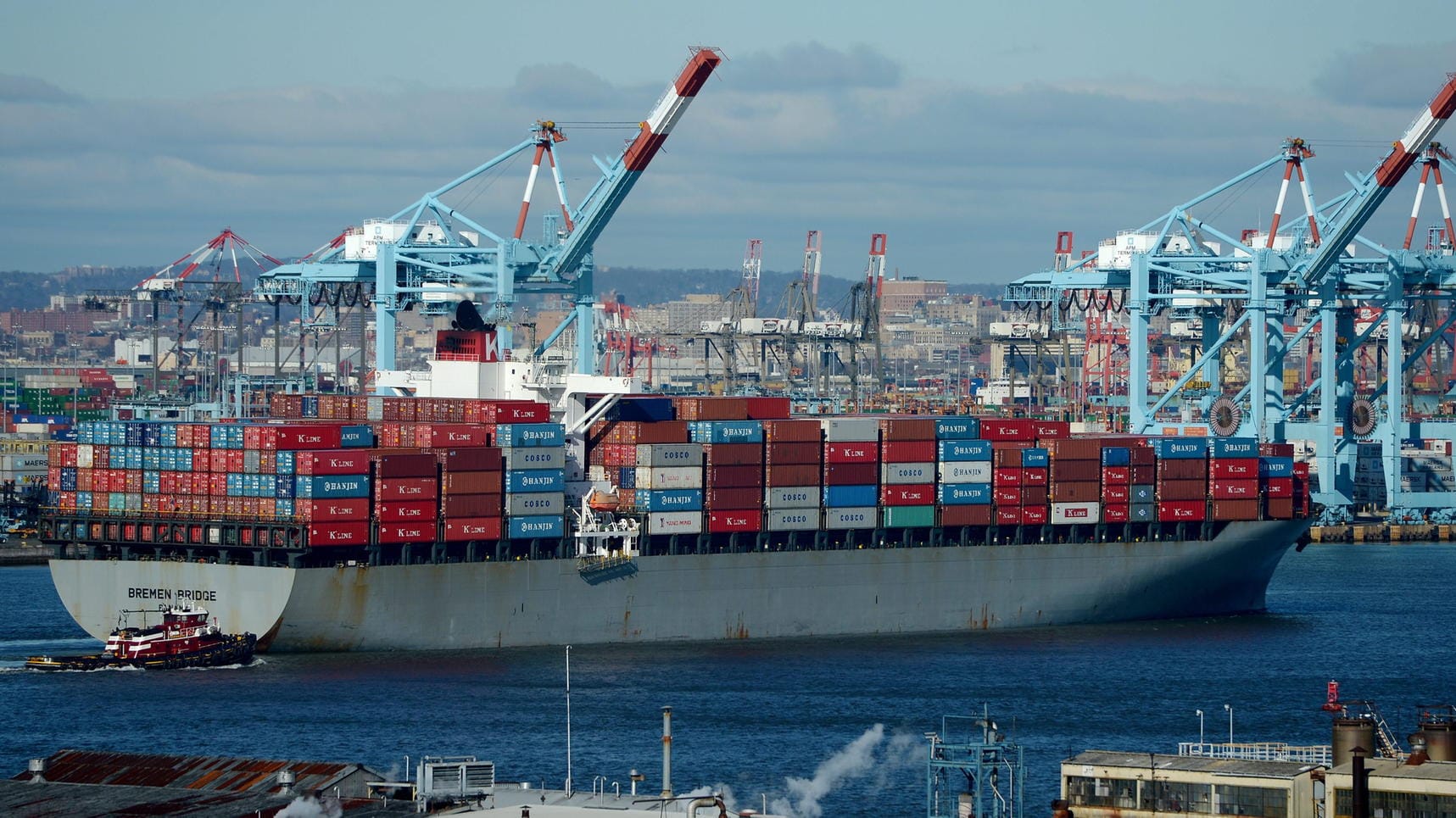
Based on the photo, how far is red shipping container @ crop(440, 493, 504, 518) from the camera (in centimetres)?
5847

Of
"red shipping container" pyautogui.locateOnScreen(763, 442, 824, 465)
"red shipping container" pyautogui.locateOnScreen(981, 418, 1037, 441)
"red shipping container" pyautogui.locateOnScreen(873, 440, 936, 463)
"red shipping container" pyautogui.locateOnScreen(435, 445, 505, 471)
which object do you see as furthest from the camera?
"red shipping container" pyautogui.locateOnScreen(981, 418, 1037, 441)

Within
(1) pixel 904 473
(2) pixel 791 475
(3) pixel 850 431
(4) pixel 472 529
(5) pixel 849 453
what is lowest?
(4) pixel 472 529

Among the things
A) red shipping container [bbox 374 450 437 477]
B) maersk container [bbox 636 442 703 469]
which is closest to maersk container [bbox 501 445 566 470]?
red shipping container [bbox 374 450 437 477]

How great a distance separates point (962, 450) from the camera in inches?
2608

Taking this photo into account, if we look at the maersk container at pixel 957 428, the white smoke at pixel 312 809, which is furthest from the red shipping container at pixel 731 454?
the white smoke at pixel 312 809

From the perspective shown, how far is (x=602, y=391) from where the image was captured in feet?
206

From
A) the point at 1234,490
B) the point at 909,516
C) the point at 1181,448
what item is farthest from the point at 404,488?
the point at 1234,490

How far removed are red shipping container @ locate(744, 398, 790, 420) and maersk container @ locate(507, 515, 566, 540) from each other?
776cm

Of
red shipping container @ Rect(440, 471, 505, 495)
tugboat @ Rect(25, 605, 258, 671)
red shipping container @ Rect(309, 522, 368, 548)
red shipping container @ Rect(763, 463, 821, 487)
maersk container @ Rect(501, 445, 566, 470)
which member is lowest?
tugboat @ Rect(25, 605, 258, 671)

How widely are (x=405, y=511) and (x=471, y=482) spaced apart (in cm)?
202

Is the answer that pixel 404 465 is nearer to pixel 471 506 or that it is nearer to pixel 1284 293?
pixel 471 506

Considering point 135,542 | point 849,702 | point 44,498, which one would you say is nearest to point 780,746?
point 849,702

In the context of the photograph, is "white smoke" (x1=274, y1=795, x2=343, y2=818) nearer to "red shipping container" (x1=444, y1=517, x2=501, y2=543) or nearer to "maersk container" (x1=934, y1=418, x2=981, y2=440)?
"red shipping container" (x1=444, y1=517, x2=501, y2=543)

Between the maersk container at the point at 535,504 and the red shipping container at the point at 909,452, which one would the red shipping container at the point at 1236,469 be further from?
the maersk container at the point at 535,504
